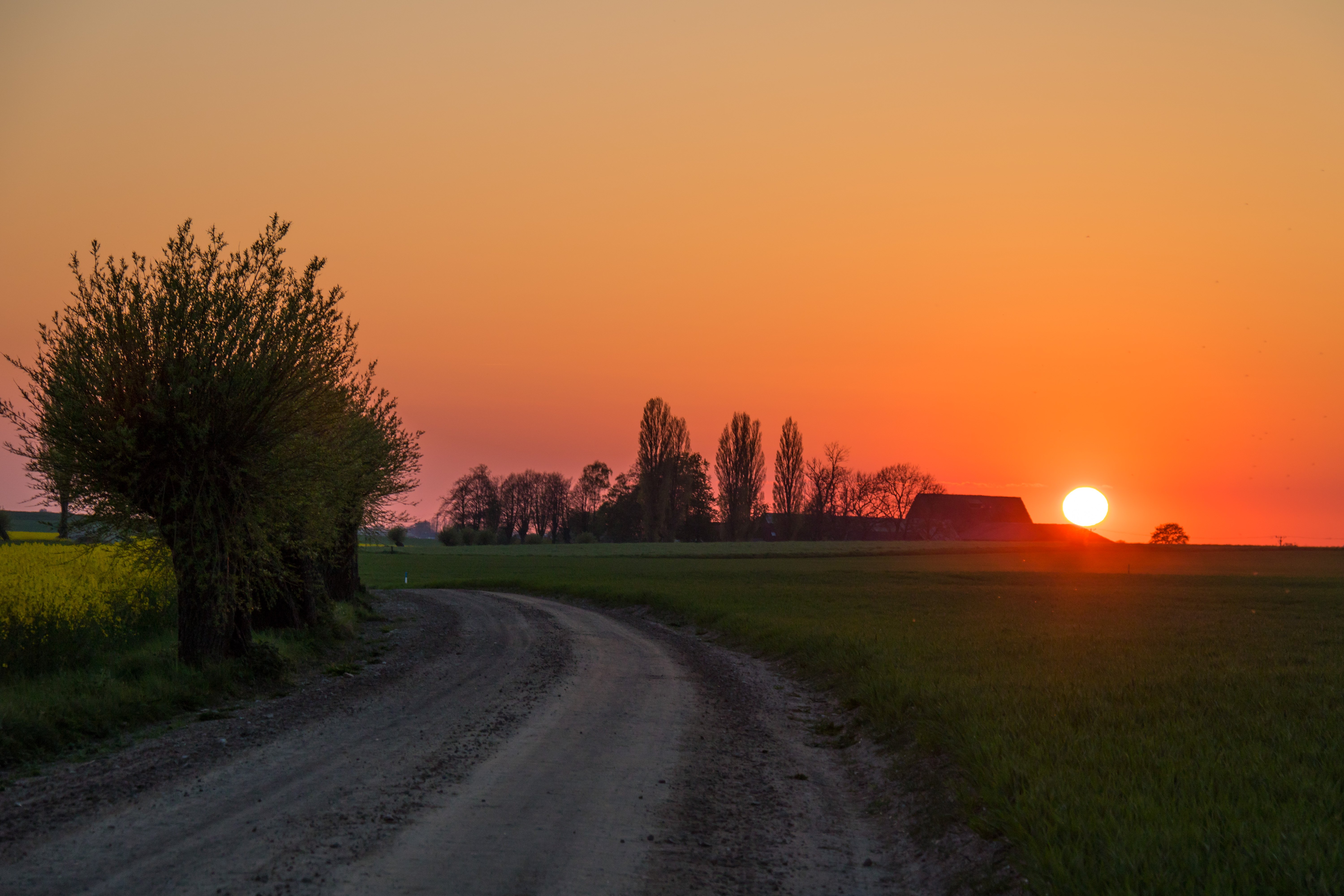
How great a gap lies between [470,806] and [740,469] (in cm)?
11411

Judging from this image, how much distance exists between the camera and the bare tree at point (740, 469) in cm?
12094

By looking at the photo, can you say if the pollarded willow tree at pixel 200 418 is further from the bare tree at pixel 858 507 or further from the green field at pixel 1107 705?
the bare tree at pixel 858 507

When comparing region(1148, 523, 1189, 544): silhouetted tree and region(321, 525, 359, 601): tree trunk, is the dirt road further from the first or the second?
region(1148, 523, 1189, 544): silhouetted tree

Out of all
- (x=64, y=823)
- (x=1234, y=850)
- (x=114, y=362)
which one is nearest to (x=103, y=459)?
(x=114, y=362)

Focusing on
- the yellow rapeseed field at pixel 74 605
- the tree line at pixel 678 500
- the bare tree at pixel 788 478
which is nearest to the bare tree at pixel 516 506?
the tree line at pixel 678 500

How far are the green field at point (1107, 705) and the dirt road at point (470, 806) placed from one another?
56.0 inches

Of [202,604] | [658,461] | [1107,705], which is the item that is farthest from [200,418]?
[658,461]

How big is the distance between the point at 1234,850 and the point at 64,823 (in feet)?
33.4

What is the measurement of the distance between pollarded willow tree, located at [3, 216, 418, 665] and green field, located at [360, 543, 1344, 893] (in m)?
12.0

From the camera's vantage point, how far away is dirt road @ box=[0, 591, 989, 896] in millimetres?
6777

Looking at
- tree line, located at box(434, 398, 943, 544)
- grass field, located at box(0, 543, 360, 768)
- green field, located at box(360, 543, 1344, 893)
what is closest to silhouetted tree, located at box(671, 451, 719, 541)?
tree line, located at box(434, 398, 943, 544)

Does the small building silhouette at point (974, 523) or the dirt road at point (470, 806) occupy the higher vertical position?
the small building silhouette at point (974, 523)

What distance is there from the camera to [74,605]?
16.6m

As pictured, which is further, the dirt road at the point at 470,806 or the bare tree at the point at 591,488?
the bare tree at the point at 591,488
